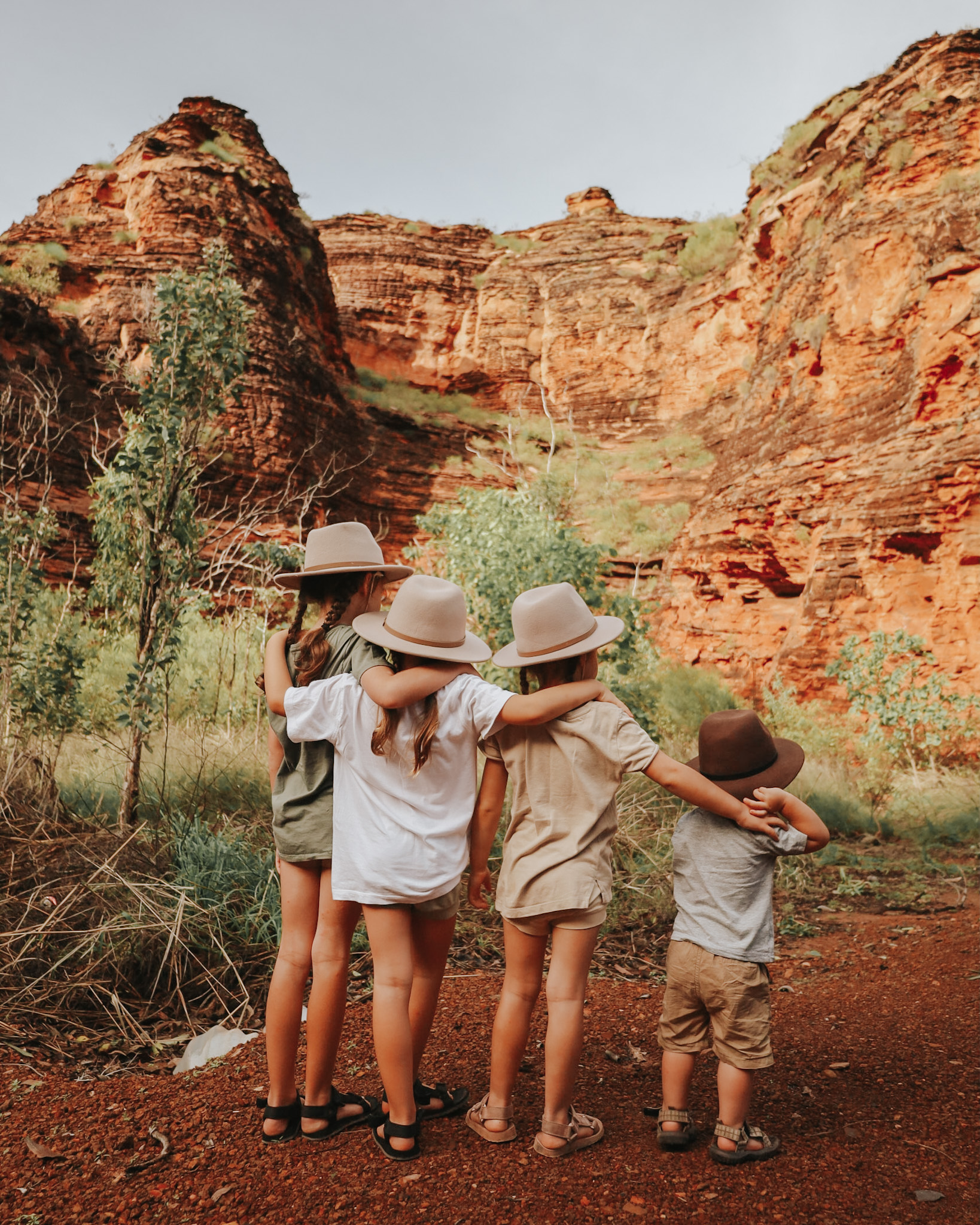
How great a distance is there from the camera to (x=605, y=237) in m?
27.6

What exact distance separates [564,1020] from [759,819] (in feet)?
2.39

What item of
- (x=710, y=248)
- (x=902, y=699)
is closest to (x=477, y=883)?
(x=902, y=699)

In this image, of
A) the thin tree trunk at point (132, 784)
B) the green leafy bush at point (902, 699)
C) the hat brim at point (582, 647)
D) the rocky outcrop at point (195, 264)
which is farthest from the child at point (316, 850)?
the rocky outcrop at point (195, 264)

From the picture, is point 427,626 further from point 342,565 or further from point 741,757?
point 741,757

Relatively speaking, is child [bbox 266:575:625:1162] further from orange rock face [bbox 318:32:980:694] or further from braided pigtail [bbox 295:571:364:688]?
orange rock face [bbox 318:32:980:694]

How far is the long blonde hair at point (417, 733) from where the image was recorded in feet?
6.72

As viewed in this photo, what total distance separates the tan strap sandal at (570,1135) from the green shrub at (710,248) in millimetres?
24366

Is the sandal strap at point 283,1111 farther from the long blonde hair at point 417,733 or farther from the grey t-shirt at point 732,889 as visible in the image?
the grey t-shirt at point 732,889

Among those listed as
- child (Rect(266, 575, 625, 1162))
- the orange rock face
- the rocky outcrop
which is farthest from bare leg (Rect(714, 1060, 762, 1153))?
the rocky outcrop

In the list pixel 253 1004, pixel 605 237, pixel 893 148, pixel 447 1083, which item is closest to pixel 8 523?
pixel 253 1004

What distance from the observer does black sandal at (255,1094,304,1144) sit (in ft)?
7.11

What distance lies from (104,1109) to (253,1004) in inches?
35.3

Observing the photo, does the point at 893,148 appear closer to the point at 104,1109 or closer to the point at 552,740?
the point at 552,740

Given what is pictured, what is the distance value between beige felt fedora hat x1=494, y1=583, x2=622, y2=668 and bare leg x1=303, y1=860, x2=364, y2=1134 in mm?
819
